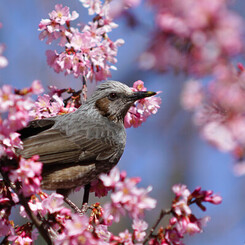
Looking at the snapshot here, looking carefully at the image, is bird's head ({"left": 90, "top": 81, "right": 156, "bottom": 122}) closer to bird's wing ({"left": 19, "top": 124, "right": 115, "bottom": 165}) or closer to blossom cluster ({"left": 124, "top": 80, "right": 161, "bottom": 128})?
blossom cluster ({"left": 124, "top": 80, "right": 161, "bottom": 128})

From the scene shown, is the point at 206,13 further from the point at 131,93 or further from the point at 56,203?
the point at 131,93

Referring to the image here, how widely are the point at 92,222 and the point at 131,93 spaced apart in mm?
1105

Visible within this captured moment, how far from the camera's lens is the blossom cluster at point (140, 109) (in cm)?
286

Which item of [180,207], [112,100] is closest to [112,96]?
[112,100]

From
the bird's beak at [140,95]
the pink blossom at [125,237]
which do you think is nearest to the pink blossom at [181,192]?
the pink blossom at [125,237]

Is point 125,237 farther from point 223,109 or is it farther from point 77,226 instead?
point 223,109

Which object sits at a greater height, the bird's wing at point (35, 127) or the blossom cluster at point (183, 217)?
the bird's wing at point (35, 127)

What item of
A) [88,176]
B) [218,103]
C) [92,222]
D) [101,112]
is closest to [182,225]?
[218,103]

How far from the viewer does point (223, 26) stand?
4.08ft

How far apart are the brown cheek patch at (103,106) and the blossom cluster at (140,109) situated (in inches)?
9.8

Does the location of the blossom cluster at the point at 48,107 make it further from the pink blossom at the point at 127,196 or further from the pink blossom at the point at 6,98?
the pink blossom at the point at 127,196

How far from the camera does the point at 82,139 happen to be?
305 cm

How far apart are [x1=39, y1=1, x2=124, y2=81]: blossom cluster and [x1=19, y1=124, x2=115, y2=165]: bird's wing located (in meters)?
0.49

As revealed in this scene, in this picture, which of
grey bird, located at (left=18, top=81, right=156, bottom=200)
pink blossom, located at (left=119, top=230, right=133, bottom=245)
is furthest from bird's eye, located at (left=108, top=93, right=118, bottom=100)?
pink blossom, located at (left=119, top=230, right=133, bottom=245)
